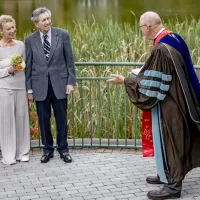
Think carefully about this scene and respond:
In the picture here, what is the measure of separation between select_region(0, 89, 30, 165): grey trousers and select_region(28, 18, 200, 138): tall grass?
0.63 metres

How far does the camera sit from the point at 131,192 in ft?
22.2

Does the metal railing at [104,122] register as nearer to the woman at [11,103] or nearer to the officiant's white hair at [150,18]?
the woman at [11,103]

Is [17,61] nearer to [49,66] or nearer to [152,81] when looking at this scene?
[49,66]

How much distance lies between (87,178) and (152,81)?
1462 millimetres

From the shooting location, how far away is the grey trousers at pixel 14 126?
25.3ft

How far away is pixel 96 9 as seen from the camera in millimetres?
22156

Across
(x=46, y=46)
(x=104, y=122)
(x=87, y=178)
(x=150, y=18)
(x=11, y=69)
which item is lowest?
(x=87, y=178)

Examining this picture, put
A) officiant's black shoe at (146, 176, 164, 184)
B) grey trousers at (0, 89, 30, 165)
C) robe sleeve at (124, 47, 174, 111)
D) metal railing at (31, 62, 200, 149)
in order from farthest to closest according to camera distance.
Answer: metal railing at (31, 62, 200, 149), grey trousers at (0, 89, 30, 165), officiant's black shoe at (146, 176, 164, 184), robe sleeve at (124, 47, 174, 111)

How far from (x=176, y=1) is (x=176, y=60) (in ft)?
60.2

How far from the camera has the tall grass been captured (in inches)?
352

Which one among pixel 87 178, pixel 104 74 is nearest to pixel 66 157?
pixel 87 178

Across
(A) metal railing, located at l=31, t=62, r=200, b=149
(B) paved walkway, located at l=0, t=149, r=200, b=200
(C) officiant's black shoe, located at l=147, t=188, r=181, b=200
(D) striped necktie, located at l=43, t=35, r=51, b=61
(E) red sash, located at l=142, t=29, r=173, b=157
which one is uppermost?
(D) striped necktie, located at l=43, t=35, r=51, b=61

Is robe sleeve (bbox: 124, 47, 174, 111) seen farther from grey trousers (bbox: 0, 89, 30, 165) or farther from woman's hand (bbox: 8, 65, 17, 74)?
grey trousers (bbox: 0, 89, 30, 165)

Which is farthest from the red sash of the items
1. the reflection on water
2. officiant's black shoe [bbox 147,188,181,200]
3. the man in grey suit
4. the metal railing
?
the reflection on water
